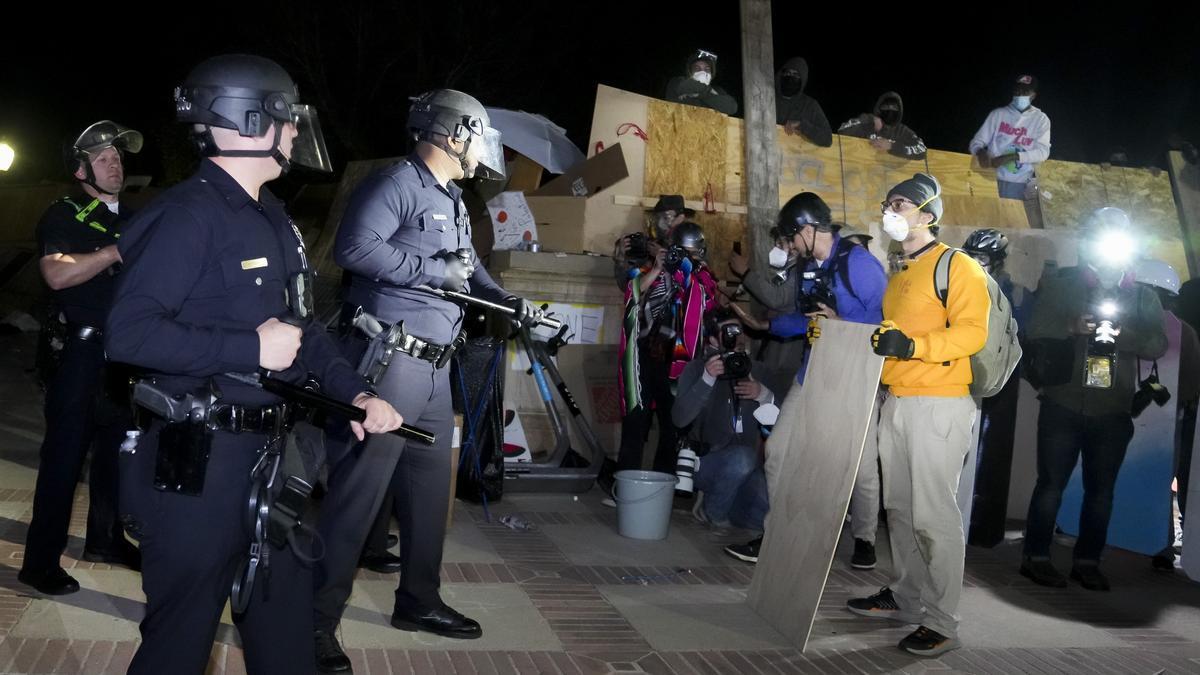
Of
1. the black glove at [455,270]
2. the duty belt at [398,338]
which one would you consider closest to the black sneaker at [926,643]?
the duty belt at [398,338]

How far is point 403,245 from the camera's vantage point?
15.3ft

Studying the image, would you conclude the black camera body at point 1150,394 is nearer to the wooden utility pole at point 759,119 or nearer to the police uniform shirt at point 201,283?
the wooden utility pole at point 759,119

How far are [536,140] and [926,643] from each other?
6.43m

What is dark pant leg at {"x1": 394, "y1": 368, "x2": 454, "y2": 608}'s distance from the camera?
15.6 feet

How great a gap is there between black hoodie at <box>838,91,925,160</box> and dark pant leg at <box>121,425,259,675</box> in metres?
8.56

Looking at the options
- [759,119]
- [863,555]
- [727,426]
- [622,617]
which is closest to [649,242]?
[727,426]

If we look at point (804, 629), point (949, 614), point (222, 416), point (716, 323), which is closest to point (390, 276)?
point (222, 416)

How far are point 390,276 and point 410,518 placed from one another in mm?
1071

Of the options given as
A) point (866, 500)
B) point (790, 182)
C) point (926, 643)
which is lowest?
point (926, 643)

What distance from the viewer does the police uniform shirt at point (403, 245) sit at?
445 cm

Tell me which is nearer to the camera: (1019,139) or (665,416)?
(665,416)

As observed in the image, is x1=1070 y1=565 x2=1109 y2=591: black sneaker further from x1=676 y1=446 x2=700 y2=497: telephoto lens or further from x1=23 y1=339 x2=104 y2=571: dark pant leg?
x1=23 y1=339 x2=104 y2=571: dark pant leg

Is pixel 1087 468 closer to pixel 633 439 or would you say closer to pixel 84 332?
pixel 633 439

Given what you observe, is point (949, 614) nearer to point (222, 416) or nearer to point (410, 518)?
point (410, 518)
